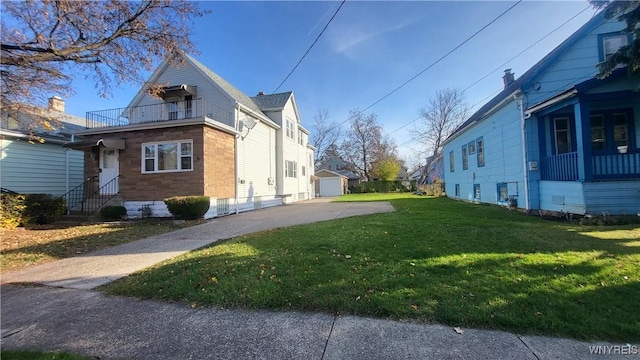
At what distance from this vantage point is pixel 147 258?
6484mm

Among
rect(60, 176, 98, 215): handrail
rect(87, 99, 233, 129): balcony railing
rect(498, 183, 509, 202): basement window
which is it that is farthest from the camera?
rect(87, 99, 233, 129): balcony railing

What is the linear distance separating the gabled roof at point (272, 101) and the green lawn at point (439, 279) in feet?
54.1

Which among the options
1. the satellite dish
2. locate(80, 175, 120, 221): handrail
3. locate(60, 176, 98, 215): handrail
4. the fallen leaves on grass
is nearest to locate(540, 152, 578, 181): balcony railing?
the fallen leaves on grass

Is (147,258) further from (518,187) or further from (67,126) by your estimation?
(67,126)

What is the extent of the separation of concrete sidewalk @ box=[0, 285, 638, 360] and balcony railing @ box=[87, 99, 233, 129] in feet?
42.8

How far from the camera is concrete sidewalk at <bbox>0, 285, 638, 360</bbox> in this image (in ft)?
8.91

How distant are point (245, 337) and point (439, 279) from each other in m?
2.69

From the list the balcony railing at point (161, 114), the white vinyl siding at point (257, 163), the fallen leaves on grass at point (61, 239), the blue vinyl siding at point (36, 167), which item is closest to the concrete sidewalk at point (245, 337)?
the fallen leaves on grass at point (61, 239)

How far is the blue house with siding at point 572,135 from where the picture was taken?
836cm

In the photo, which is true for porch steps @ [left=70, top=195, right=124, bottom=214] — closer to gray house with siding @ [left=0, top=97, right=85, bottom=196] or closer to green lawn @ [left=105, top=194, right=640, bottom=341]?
gray house with siding @ [left=0, top=97, right=85, bottom=196]

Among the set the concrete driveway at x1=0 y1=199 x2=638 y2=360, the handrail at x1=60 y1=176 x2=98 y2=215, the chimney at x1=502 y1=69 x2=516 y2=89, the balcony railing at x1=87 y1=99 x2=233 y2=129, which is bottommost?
the concrete driveway at x1=0 y1=199 x2=638 y2=360

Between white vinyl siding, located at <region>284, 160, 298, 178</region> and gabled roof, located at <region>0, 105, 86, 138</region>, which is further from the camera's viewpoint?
white vinyl siding, located at <region>284, 160, 298, 178</region>

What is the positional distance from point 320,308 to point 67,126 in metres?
22.1

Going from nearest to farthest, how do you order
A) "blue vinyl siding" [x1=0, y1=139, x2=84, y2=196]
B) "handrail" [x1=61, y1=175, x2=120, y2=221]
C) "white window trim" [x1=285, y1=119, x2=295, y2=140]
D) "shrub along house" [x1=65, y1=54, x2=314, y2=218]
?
1. "shrub along house" [x1=65, y1=54, x2=314, y2=218]
2. "handrail" [x1=61, y1=175, x2=120, y2=221]
3. "blue vinyl siding" [x1=0, y1=139, x2=84, y2=196]
4. "white window trim" [x1=285, y1=119, x2=295, y2=140]
